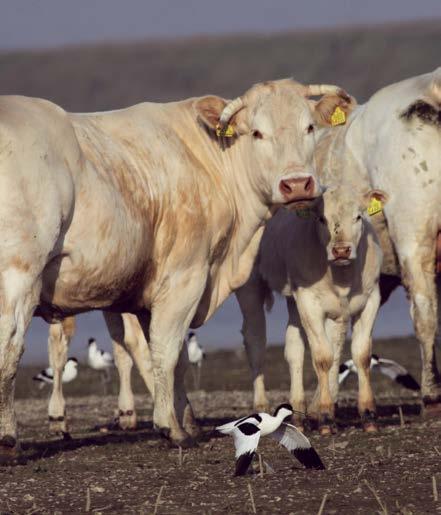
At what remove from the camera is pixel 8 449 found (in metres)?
12.4

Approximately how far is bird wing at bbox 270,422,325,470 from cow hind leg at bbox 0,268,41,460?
2239 mm

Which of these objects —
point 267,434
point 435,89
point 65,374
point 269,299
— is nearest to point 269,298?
point 269,299

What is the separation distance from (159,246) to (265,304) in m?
4.91

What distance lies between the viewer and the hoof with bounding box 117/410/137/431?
18.1 m

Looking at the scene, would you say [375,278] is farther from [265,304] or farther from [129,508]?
[129,508]

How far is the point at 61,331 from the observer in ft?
59.1

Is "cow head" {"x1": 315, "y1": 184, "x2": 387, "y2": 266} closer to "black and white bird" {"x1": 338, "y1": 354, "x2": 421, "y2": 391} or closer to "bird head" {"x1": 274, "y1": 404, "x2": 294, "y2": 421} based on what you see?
"bird head" {"x1": 274, "y1": 404, "x2": 294, "y2": 421}

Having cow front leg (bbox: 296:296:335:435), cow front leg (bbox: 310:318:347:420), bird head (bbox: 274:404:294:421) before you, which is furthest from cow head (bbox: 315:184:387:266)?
bird head (bbox: 274:404:294:421)

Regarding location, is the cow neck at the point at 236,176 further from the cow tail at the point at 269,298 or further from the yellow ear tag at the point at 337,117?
the cow tail at the point at 269,298

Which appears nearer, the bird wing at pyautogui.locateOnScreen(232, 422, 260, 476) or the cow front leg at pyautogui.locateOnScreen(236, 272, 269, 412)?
the bird wing at pyautogui.locateOnScreen(232, 422, 260, 476)

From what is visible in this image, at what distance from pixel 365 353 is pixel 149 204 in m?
3.38

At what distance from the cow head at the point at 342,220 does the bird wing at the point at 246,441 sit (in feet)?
14.8

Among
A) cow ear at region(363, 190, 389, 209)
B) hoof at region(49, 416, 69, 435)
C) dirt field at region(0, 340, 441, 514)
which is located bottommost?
dirt field at region(0, 340, 441, 514)

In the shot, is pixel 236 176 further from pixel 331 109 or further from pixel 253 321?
pixel 253 321
